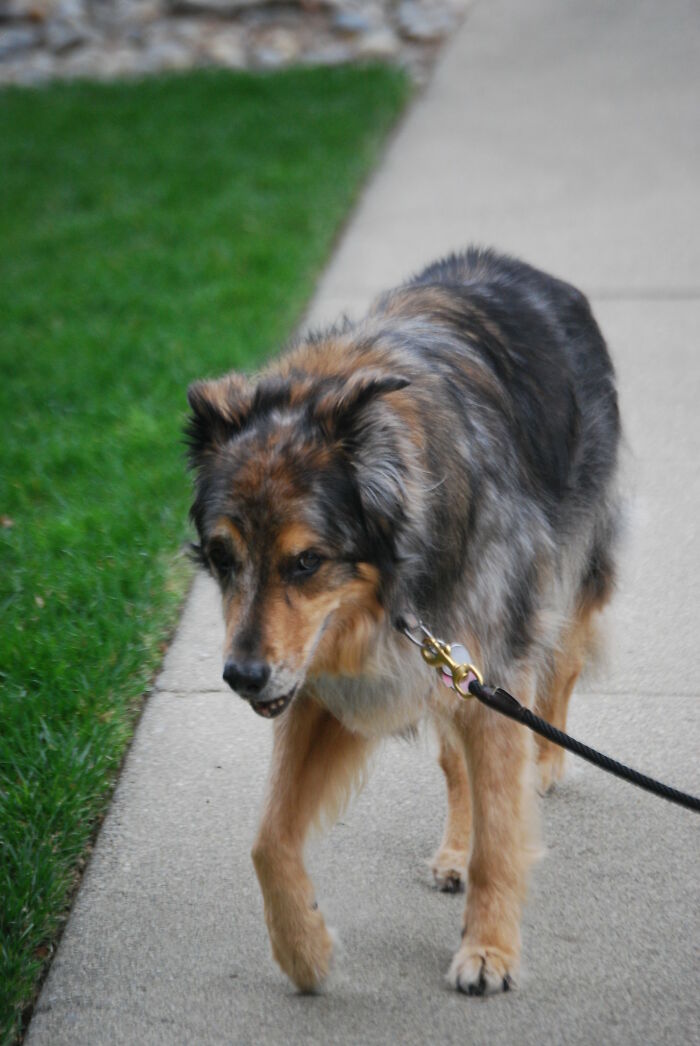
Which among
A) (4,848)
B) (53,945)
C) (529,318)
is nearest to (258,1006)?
(53,945)

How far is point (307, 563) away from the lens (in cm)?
312

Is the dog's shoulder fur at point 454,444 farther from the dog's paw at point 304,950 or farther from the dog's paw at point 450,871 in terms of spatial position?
the dog's paw at point 304,950

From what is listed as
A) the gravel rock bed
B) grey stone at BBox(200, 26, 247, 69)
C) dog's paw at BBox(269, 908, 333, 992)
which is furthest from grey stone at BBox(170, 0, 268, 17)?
dog's paw at BBox(269, 908, 333, 992)

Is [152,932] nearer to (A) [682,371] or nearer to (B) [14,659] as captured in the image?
(B) [14,659]

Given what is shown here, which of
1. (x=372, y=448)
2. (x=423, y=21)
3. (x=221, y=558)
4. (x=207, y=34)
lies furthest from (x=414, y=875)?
(x=207, y=34)

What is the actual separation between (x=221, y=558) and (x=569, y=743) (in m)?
0.98

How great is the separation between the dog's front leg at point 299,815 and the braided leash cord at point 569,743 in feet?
1.88

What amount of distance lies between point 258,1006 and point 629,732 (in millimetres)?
1691

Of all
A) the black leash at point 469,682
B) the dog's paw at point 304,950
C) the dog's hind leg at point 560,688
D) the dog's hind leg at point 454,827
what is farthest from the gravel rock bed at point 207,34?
the dog's paw at point 304,950

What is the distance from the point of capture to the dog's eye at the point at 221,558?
317cm

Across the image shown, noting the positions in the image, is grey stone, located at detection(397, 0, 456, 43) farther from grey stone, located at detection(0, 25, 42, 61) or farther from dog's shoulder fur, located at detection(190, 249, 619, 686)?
dog's shoulder fur, located at detection(190, 249, 619, 686)

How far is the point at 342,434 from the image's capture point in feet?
10.4

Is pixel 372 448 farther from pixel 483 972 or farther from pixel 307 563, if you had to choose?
pixel 483 972

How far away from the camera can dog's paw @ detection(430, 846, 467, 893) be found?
3.79 metres
